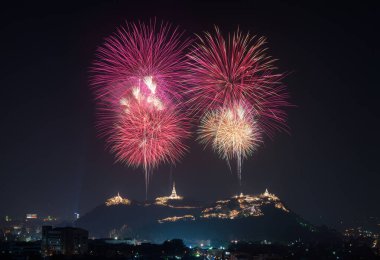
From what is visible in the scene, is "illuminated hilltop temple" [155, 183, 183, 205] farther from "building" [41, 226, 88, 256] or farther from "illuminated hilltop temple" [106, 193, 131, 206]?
"building" [41, 226, 88, 256]

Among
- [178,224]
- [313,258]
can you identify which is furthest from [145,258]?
[178,224]

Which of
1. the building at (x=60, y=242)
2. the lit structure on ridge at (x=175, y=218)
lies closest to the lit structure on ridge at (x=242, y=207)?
the lit structure on ridge at (x=175, y=218)

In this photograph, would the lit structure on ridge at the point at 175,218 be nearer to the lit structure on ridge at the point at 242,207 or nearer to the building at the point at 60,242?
the lit structure on ridge at the point at 242,207

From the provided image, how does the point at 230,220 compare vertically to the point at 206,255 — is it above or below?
above

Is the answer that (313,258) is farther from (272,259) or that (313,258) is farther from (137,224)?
(137,224)

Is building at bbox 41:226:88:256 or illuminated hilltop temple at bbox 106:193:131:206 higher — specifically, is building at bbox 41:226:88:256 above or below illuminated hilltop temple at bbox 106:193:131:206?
below

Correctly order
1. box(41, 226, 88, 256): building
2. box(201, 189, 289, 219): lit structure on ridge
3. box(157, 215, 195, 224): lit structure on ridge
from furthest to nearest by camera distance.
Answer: box(157, 215, 195, 224): lit structure on ridge → box(201, 189, 289, 219): lit structure on ridge → box(41, 226, 88, 256): building

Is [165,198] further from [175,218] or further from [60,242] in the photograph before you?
[60,242]

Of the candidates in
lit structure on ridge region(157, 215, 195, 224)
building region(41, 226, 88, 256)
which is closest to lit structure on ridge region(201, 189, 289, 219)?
lit structure on ridge region(157, 215, 195, 224)

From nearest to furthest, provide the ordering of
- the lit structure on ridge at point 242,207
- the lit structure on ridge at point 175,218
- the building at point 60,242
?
the building at point 60,242 < the lit structure on ridge at point 242,207 < the lit structure on ridge at point 175,218

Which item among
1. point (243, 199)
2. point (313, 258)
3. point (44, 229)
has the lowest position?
→ point (313, 258)

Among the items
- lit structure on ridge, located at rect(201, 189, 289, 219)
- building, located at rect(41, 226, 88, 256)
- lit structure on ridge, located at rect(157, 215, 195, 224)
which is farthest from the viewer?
lit structure on ridge, located at rect(157, 215, 195, 224)
